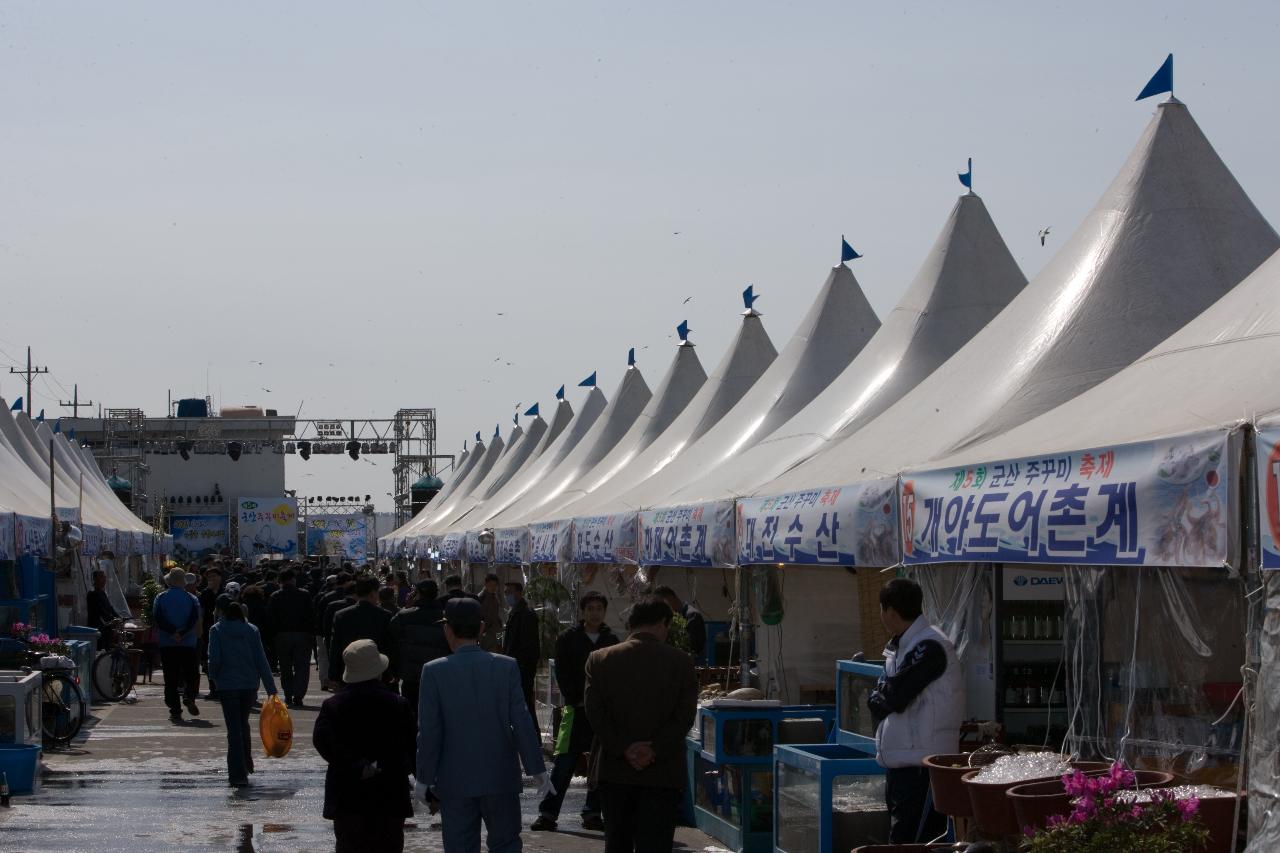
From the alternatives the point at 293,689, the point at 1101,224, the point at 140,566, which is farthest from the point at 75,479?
the point at 1101,224

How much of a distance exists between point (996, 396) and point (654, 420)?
1408cm

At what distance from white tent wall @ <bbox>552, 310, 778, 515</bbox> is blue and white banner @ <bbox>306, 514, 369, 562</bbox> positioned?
47.8m

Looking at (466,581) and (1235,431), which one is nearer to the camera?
(1235,431)

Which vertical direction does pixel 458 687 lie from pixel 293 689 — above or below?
above

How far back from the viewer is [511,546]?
22.0 meters

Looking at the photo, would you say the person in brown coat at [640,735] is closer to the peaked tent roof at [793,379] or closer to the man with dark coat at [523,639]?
the man with dark coat at [523,639]

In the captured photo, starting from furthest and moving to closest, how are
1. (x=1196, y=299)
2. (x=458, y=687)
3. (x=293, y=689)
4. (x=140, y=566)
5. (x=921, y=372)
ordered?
(x=140, y=566) → (x=293, y=689) → (x=921, y=372) → (x=1196, y=299) → (x=458, y=687)

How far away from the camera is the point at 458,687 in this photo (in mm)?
7254

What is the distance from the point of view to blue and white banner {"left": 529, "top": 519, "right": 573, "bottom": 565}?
17.8 meters

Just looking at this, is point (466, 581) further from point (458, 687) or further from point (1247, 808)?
point (1247, 808)

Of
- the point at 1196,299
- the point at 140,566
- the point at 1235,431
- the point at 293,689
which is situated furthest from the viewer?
the point at 140,566

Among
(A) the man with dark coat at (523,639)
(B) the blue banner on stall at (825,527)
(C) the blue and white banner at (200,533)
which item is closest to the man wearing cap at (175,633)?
(A) the man with dark coat at (523,639)

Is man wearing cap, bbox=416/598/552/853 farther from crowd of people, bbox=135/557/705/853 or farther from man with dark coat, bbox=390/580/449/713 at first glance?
man with dark coat, bbox=390/580/449/713

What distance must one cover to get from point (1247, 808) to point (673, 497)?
887 cm
